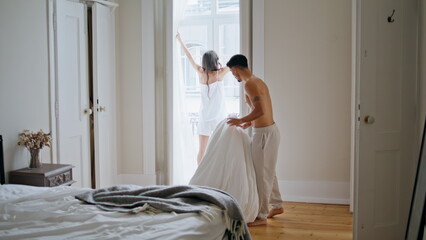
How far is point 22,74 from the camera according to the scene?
347cm

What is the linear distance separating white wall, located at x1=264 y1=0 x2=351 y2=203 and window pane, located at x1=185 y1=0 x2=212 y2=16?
142 centimetres

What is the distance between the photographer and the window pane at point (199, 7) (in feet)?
19.1

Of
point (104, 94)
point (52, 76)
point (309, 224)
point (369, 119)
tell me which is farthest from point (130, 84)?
point (369, 119)

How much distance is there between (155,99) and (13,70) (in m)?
1.91

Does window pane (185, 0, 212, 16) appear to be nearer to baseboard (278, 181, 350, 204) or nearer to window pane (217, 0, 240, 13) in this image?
window pane (217, 0, 240, 13)

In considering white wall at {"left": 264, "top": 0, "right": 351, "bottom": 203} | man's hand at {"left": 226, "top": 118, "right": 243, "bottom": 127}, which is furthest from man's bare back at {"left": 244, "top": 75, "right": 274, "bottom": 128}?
white wall at {"left": 264, "top": 0, "right": 351, "bottom": 203}

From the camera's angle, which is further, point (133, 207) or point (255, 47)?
point (255, 47)

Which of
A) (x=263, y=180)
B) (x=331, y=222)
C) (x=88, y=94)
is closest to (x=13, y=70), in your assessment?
(x=88, y=94)

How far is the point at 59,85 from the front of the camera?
3.92 m

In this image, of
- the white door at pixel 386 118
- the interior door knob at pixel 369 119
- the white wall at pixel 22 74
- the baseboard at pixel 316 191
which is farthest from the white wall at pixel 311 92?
the white wall at pixel 22 74

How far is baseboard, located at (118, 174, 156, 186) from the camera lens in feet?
16.6

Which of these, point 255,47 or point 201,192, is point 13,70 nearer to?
point 201,192

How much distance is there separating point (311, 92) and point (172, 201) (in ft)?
8.87

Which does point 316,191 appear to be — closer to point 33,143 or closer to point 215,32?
point 215,32
